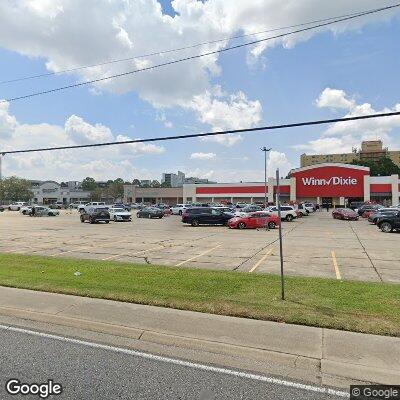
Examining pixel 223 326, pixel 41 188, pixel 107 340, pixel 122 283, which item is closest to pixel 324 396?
pixel 223 326

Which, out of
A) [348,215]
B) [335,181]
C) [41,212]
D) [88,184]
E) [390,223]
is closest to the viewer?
[390,223]

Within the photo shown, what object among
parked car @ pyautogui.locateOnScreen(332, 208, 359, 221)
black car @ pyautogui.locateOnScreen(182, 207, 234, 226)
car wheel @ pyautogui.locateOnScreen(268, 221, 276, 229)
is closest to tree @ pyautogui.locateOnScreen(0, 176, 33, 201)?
black car @ pyautogui.locateOnScreen(182, 207, 234, 226)

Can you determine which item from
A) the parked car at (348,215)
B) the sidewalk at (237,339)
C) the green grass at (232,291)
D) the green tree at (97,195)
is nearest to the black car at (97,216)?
the green grass at (232,291)

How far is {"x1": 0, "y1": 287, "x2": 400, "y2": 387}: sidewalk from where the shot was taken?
5.01 m

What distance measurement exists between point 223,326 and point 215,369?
57.6 inches

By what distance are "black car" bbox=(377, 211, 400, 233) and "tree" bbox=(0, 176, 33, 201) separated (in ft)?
390

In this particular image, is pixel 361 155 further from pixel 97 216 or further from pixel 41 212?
pixel 97 216

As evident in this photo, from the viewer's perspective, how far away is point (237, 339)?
5938mm

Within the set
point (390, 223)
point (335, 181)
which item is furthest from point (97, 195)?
point (390, 223)

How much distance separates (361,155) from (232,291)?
20042 centimetres

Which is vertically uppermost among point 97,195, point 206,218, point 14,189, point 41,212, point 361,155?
point 361,155

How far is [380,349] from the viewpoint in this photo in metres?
5.47

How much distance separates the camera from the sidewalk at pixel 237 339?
16.4 ft

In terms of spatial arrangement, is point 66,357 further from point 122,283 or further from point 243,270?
point 243,270
